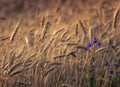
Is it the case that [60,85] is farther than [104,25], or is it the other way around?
[104,25]

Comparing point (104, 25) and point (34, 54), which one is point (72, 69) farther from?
point (104, 25)

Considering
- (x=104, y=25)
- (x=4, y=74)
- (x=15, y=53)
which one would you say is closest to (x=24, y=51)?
(x=15, y=53)

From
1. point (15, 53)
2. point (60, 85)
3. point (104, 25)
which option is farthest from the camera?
point (104, 25)

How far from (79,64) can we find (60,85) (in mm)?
235

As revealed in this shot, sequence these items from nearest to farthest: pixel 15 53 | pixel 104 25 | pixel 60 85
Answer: pixel 60 85 < pixel 15 53 < pixel 104 25

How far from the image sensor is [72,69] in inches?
150

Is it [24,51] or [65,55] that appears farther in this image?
[24,51]

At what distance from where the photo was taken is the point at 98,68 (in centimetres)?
377

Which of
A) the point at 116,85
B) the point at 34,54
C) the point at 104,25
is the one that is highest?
the point at 104,25

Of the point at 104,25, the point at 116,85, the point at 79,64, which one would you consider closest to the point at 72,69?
the point at 79,64

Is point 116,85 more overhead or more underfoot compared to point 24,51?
more underfoot

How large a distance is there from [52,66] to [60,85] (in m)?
0.15

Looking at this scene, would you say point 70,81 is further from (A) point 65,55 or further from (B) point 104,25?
(B) point 104,25

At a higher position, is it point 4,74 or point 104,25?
point 104,25
